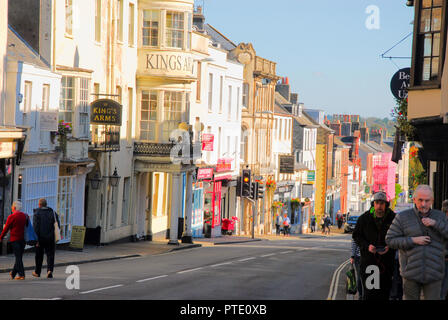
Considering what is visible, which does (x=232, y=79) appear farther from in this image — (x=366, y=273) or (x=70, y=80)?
(x=366, y=273)

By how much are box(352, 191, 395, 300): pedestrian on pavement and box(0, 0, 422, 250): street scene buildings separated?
5775 mm

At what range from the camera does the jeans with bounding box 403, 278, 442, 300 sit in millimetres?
10391

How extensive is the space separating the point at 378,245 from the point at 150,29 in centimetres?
2680

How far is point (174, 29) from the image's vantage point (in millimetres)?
37938

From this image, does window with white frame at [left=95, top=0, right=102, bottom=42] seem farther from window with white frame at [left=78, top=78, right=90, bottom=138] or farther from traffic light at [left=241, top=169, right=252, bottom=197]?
traffic light at [left=241, top=169, right=252, bottom=197]

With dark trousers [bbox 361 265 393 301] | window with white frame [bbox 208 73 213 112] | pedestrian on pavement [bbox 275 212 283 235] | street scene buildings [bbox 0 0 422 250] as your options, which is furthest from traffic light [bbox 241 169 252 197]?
dark trousers [bbox 361 265 393 301]

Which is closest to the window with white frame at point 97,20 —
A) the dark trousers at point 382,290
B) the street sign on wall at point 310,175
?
the dark trousers at point 382,290

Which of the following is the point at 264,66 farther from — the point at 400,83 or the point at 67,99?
the point at 400,83

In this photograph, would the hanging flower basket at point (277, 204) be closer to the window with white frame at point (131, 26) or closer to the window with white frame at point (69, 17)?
the window with white frame at point (131, 26)

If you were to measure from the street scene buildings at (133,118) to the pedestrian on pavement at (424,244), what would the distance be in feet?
25.6

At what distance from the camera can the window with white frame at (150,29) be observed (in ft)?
124

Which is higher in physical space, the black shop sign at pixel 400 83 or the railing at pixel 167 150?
the black shop sign at pixel 400 83

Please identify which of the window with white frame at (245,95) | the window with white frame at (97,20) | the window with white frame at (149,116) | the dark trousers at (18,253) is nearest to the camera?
the dark trousers at (18,253)

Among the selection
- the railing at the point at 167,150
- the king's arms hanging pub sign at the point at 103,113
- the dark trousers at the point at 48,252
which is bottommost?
the dark trousers at the point at 48,252
